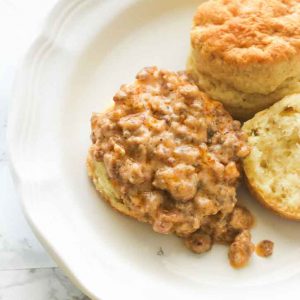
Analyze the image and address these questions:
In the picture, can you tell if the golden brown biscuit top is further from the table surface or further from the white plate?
the table surface

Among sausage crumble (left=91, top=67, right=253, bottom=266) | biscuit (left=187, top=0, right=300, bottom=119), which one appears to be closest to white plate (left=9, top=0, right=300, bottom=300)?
sausage crumble (left=91, top=67, right=253, bottom=266)

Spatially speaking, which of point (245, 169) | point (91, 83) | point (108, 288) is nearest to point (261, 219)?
point (245, 169)

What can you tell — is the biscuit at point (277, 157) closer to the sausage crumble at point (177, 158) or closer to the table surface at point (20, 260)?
the sausage crumble at point (177, 158)

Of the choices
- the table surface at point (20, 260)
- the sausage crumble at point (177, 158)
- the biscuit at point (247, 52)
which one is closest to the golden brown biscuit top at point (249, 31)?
the biscuit at point (247, 52)

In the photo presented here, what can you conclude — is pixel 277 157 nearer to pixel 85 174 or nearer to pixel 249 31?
pixel 249 31

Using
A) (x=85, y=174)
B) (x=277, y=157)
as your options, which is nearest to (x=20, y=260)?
(x=85, y=174)

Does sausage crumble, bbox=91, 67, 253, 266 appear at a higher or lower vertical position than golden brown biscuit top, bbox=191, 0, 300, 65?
lower
